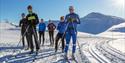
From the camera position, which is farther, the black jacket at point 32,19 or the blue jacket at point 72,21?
the black jacket at point 32,19

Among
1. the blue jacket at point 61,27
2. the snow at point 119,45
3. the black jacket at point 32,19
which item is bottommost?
the snow at point 119,45

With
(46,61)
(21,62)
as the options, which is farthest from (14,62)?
(46,61)

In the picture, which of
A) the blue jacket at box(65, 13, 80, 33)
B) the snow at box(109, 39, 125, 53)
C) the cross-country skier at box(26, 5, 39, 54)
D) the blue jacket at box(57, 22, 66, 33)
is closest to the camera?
the blue jacket at box(65, 13, 80, 33)

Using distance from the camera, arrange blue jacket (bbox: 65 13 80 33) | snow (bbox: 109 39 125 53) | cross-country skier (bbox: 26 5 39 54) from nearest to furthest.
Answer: blue jacket (bbox: 65 13 80 33) → cross-country skier (bbox: 26 5 39 54) → snow (bbox: 109 39 125 53)

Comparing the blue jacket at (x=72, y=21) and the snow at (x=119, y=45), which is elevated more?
the blue jacket at (x=72, y=21)

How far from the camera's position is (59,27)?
16500 mm

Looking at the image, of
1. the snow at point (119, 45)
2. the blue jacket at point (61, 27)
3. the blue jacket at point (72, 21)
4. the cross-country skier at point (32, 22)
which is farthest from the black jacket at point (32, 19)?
the snow at point (119, 45)

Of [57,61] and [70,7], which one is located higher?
[70,7]

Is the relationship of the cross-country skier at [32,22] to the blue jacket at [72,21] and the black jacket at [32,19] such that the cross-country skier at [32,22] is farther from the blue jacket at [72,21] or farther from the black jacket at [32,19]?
the blue jacket at [72,21]

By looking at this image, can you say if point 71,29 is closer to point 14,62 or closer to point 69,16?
point 69,16

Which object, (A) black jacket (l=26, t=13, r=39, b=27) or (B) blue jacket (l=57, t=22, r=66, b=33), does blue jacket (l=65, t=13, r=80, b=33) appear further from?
(B) blue jacket (l=57, t=22, r=66, b=33)

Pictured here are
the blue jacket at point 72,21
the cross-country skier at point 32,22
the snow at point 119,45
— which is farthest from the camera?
the snow at point 119,45

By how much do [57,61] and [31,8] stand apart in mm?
3487

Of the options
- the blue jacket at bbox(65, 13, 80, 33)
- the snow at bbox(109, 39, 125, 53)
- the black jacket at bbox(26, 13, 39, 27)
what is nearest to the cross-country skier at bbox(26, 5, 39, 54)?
the black jacket at bbox(26, 13, 39, 27)
